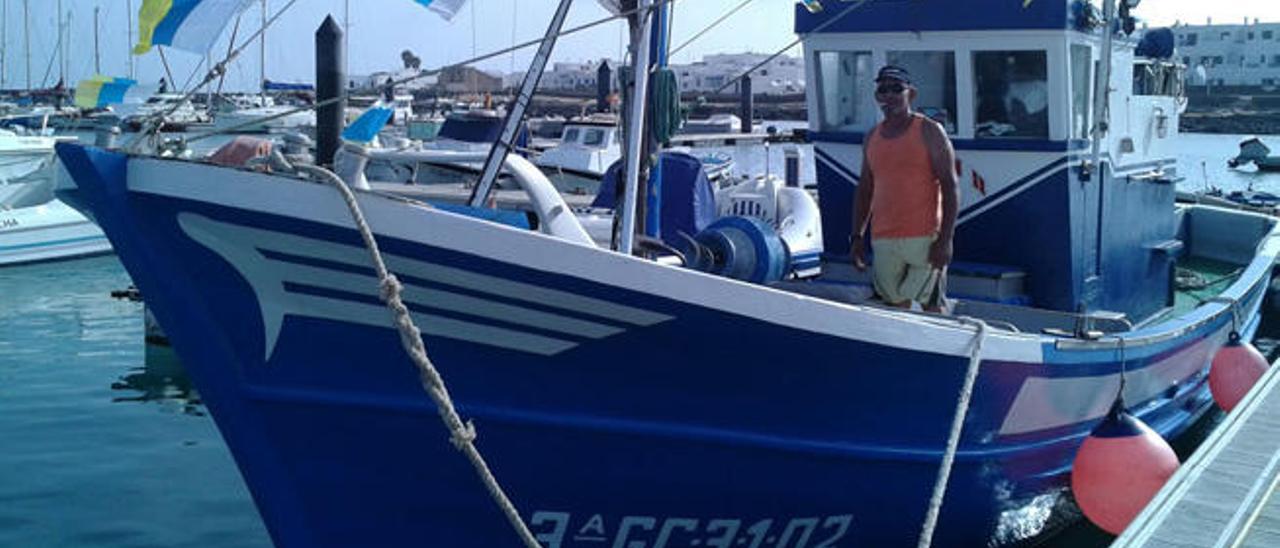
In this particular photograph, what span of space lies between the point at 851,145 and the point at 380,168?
55.3 ft

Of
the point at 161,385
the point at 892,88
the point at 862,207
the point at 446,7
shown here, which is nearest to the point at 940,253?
the point at 862,207

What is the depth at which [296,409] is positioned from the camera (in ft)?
16.2

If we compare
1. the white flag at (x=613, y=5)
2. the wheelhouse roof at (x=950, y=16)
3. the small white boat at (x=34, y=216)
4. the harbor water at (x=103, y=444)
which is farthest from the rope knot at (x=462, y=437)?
the small white boat at (x=34, y=216)

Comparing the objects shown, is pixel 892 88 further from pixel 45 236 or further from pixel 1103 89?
pixel 45 236

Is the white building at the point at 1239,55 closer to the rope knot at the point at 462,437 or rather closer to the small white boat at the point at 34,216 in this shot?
the small white boat at the point at 34,216

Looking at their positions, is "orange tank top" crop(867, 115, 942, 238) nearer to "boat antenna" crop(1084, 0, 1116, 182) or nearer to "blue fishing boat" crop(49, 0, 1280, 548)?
"blue fishing boat" crop(49, 0, 1280, 548)

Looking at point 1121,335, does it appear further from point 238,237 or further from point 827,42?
A: point 238,237

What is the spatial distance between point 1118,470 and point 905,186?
1.72m

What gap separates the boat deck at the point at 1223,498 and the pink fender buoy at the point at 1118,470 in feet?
0.91

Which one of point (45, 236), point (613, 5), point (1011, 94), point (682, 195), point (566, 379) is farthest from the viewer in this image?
point (45, 236)

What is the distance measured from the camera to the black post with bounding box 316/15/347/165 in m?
17.3

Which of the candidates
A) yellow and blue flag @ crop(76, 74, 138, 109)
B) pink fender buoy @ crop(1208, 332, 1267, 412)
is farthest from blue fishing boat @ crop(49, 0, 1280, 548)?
yellow and blue flag @ crop(76, 74, 138, 109)

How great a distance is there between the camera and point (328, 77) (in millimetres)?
17531

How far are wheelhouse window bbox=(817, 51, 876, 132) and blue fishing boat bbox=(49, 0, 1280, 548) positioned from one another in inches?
40.2
